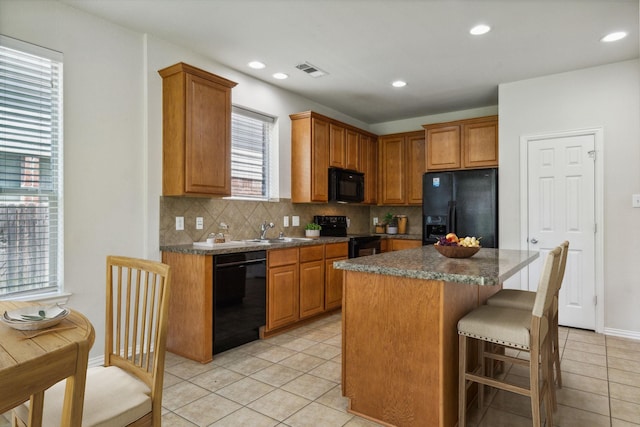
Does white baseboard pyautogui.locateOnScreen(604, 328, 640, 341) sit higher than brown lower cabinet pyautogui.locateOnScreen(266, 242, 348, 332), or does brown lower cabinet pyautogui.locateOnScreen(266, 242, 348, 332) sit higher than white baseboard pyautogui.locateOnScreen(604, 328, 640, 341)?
brown lower cabinet pyautogui.locateOnScreen(266, 242, 348, 332)

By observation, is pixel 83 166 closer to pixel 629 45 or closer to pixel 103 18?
pixel 103 18

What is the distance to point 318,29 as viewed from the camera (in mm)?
3037

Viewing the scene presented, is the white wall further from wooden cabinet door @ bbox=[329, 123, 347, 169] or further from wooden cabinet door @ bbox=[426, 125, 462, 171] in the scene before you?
wooden cabinet door @ bbox=[329, 123, 347, 169]

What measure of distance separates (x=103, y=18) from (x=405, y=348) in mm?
3202

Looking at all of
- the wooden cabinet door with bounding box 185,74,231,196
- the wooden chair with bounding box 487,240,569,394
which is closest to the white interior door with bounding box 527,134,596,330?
the wooden chair with bounding box 487,240,569,394

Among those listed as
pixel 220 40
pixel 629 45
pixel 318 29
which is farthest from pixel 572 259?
pixel 220 40

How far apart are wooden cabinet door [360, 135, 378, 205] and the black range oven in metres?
0.71

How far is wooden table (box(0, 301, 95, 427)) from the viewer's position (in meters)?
A: 0.67

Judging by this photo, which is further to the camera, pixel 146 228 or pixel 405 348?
pixel 146 228

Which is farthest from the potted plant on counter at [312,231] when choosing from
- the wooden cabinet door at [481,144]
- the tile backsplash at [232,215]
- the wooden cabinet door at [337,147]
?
the wooden cabinet door at [481,144]

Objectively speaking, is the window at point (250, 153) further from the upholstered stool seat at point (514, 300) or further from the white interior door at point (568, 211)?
the white interior door at point (568, 211)

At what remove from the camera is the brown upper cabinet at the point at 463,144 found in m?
4.54

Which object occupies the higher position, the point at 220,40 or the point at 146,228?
the point at 220,40

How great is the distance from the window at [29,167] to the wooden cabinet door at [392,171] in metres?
4.17
